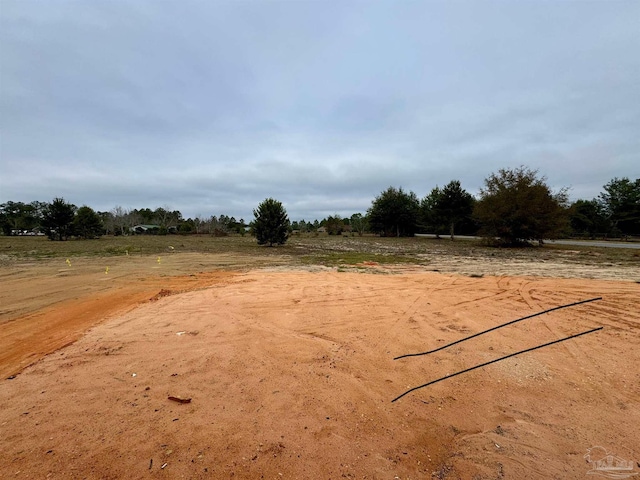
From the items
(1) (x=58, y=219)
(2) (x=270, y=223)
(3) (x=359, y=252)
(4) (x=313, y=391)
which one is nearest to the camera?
(4) (x=313, y=391)

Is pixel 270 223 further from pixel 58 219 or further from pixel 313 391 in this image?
pixel 58 219

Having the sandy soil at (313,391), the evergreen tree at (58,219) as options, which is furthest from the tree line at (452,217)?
the sandy soil at (313,391)

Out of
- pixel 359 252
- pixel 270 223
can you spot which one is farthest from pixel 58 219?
pixel 359 252

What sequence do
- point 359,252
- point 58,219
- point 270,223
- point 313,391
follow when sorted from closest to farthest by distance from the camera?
point 313,391 < point 359,252 < point 270,223 < point 58,219

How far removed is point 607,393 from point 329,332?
288 centimetres

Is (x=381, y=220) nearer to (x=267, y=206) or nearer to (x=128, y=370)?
(x=267, y=206)

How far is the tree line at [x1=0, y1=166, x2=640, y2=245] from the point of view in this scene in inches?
782

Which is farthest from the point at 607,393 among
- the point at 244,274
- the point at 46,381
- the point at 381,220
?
the point at 381,220

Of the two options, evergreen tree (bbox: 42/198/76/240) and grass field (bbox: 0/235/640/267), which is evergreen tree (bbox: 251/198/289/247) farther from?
evergreen tree (bbox: 42/198/76/240)

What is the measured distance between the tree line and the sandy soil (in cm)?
1737

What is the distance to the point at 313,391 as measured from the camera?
2672 mm

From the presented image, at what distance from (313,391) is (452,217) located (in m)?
32.0

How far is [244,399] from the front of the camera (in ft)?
8.39

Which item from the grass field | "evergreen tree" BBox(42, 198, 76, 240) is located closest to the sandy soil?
the grass field
